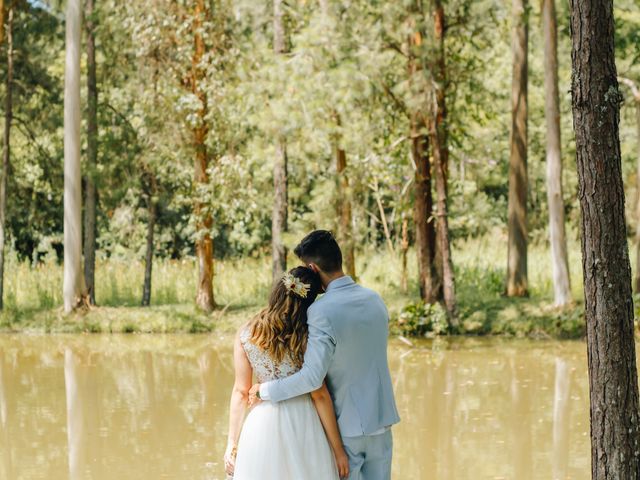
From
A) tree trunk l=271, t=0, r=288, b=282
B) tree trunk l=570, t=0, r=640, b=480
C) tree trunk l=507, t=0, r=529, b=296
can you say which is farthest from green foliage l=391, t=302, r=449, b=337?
tree trunk l=570, t=0, r=640, b=480

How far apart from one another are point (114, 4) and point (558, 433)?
1409 cm

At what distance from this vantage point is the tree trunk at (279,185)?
1969 cm

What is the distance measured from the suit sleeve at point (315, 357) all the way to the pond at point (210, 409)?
3.78 m

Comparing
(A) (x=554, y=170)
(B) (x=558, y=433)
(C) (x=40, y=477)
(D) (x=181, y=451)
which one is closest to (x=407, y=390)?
(B) (x=558, y=433)

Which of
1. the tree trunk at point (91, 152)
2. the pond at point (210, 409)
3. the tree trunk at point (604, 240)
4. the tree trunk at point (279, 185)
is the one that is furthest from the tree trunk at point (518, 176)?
the tree trunk at point (604, 240)

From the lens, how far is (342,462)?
17.4ft

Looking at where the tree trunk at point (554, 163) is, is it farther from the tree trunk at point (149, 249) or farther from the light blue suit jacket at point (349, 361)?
the light blue suit jacket at point (349, 361)

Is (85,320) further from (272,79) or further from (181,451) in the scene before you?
(181,451)

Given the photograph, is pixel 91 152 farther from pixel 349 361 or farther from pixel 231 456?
pixel 349 361

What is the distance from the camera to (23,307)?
71.4 feet

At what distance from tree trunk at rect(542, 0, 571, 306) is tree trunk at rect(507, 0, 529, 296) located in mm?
1326

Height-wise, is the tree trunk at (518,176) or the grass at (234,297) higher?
the tree trunk at (518,176)

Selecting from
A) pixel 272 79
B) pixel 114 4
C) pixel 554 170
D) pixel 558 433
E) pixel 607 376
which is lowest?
pixel 558 433

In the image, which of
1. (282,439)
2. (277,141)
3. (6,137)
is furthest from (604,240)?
(6,137)
